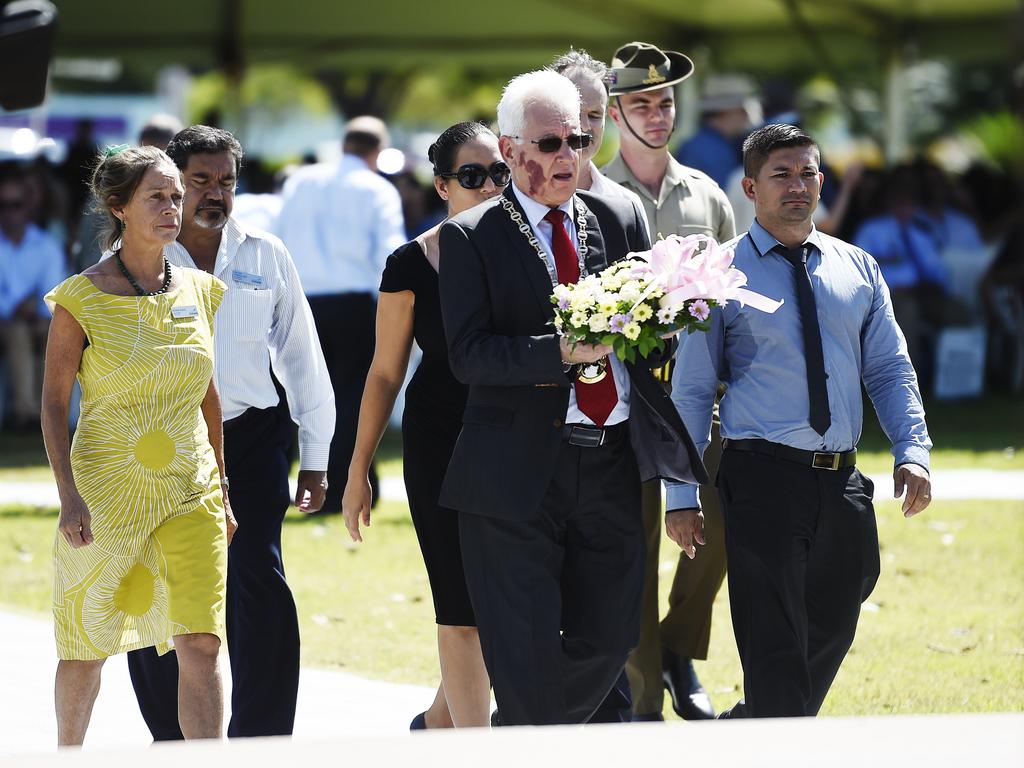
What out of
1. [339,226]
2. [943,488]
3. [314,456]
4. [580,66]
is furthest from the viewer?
[943,488]

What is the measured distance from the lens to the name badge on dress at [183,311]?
5102 millimetres

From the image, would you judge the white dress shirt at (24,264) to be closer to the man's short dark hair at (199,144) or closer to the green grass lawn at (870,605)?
the green grass lawn at (870,605)

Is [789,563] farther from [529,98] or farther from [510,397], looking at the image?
[529,98]

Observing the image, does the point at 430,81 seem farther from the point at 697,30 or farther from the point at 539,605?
the point at 539,605

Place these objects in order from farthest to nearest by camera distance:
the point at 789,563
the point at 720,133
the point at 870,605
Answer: the point at 720,133 → the point at 870,605 → the point at 789,563

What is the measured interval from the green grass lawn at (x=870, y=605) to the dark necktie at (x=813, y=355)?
176cm

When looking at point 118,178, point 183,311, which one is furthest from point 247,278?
point 118,178

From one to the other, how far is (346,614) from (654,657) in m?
2.42

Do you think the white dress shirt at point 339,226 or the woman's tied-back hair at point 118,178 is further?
the white dress shirt at point 339,226

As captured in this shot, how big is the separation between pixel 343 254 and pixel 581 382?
19.6 feet

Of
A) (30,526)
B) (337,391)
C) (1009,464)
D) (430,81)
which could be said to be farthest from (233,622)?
(430,81)

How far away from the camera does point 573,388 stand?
15.7ft

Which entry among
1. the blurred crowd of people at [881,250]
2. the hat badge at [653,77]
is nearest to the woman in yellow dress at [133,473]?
the hat badge at [653,77]

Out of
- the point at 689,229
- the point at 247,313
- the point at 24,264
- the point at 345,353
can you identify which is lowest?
the point at 345,353
